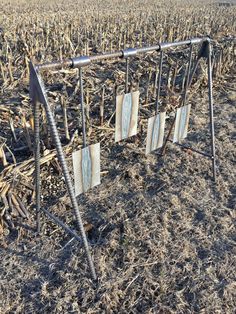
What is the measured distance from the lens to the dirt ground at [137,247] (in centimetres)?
238

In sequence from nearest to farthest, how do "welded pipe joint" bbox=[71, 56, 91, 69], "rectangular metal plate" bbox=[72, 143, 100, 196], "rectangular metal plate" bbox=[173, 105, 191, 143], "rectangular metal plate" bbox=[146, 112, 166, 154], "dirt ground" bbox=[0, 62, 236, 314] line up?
"welded pipe joint" bbox=[71, 56, 91, 69], "dirt ground" bbox=[0, 62, 236, 314], "rectangular metal plate" bbox=[72, 143, 100, 196], "rectangular metal plate" bbox=[146, 112, 166, 154], "rectangular metal plate" bbox=[173, 105, 191, 143]

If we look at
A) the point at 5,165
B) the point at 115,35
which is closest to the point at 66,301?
the point at 5,165

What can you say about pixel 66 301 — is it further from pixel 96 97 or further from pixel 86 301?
pixel 96 97

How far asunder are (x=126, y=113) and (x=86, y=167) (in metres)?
0.68

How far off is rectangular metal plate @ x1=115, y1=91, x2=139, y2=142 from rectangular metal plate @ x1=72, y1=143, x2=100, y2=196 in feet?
1.47

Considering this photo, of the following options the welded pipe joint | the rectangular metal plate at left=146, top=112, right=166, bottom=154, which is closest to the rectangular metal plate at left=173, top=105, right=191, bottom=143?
the rectangular metal plate at left=146, top=112, right=166, bottom=154

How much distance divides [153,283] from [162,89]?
12.5ft

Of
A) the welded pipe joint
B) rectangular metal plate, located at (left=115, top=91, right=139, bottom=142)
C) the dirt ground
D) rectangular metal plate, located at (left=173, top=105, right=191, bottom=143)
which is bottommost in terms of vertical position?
the dirt ground

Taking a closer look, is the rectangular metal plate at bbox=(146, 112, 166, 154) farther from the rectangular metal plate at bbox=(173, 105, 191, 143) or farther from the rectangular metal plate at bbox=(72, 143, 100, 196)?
the rectangular metal plate at bbox=(72, 143, 100, 196)

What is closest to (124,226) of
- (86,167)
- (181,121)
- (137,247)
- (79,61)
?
(137,247)

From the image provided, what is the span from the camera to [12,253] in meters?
2.72

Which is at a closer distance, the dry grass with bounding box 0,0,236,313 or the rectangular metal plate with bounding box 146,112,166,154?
the dry grass with bounding box 0,0,236,313

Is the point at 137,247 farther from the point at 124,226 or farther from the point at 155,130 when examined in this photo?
the point at 155,130

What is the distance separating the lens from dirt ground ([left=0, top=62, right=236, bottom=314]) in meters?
2.38
